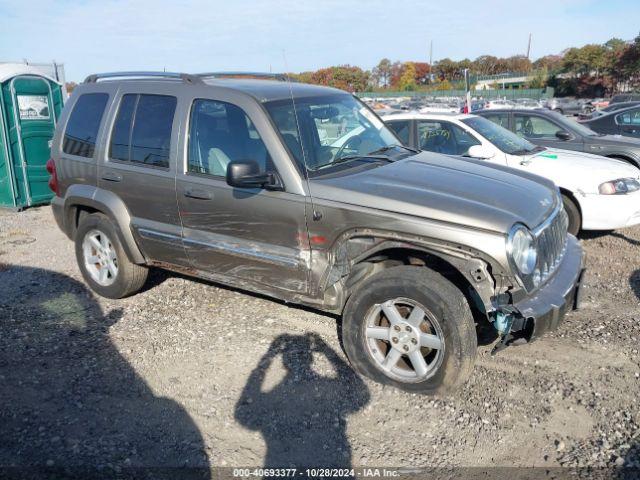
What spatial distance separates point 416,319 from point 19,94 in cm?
898

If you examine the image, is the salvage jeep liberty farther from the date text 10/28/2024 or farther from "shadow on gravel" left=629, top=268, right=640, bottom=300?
"shadow on gravel" left=629, top=268, right=640, bottom=300

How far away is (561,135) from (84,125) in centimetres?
676

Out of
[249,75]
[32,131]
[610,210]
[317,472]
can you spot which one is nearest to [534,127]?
[610,210]

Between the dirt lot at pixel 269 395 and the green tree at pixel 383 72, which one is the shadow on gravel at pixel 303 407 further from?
the green tree at pixel 383 72

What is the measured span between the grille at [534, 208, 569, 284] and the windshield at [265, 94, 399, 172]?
4.60ft

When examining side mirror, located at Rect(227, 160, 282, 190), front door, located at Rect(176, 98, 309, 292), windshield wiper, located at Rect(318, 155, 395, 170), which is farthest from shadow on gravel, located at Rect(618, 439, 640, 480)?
A: side mirror, located at Rect(227, 160, 282, 190)

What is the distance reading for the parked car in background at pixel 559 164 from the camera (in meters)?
6.68

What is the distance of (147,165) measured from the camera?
15.8ft

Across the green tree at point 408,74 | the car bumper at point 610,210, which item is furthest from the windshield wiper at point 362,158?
the green tree at point 408,74

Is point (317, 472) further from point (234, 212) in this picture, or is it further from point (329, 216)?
point (234, 212)

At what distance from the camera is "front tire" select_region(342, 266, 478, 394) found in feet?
11.7

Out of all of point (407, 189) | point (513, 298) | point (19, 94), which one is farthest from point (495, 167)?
point (19, 94)

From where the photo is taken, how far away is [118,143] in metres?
5.05

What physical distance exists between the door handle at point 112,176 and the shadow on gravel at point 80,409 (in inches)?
49.3
